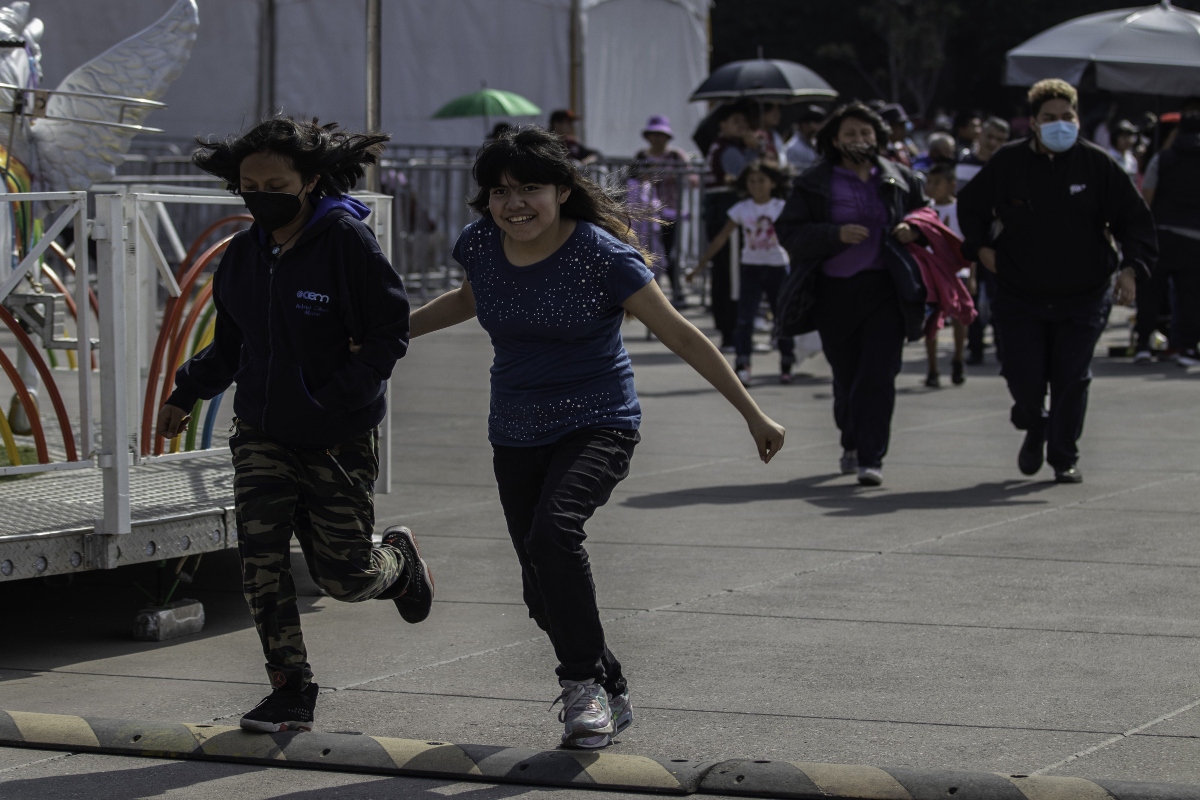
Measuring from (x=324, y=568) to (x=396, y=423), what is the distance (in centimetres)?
615

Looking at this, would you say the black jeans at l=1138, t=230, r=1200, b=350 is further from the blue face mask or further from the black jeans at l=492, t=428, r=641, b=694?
the black jeans at l=492, t=428, r=641, b=694

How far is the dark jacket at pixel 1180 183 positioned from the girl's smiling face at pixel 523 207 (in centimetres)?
1024

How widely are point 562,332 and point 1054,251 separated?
4.53 m

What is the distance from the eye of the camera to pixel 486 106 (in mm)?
20047

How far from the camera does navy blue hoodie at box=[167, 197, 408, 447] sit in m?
4.45

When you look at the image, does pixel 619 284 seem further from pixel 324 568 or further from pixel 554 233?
pixel 324 568

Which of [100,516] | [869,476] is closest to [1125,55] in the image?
[869,476]

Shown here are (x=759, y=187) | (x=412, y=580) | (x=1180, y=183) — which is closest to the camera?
(x=412, y=580)

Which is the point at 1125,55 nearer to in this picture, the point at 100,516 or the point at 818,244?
the point at 818,244

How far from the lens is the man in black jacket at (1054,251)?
8281mm

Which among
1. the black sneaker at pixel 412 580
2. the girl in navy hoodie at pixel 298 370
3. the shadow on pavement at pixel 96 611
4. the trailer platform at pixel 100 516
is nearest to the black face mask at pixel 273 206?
the girl in navy hoodie at pixel 298 370

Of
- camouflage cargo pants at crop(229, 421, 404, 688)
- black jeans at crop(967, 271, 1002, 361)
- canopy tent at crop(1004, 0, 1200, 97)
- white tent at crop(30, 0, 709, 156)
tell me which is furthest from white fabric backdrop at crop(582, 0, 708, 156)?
camouflage cargo pants at crop(229, 421, 404, 688)

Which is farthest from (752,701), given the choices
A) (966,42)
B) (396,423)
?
(966,42)

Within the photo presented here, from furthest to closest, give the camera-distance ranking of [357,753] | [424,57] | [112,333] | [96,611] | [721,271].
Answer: [424,57]
[721,271]
[96,611]
[112,333]
[357,753]
